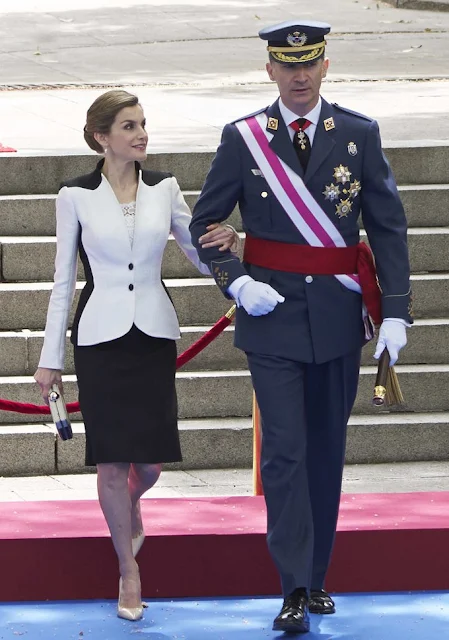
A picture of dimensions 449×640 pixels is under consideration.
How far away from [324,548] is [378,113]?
697cm

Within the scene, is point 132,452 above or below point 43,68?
below

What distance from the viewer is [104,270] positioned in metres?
5.34

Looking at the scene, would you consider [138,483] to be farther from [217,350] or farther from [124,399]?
[217,350]

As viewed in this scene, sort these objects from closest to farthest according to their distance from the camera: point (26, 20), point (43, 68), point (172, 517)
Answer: point (172, 517), point (43, 68), point (26, 20)

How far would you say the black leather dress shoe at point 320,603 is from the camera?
5.32 m

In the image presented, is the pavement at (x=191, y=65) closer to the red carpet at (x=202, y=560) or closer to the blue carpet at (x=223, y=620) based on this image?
the red carpet at (x=202, y=560)

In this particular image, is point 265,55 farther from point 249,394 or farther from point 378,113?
point 249,394

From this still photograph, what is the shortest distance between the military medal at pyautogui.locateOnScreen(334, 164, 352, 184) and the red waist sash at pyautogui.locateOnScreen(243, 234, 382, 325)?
0.22m

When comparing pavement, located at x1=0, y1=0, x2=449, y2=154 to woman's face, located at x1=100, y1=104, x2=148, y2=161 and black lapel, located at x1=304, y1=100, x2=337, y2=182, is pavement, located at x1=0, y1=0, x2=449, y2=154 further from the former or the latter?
black lapel, located at x1=304, y1=100, x2=337, y2=182

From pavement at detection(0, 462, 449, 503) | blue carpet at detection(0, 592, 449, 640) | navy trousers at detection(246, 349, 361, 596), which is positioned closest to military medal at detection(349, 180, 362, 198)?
navy trousers at detection(246, 349, 361, 596)

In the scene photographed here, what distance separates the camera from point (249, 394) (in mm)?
7840

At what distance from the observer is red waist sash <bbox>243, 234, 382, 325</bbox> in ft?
16.9

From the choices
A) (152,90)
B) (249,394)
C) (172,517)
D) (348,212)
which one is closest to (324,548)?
(172,517)

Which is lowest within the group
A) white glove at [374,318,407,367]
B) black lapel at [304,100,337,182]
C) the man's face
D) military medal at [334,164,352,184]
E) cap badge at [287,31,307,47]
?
white glove at [374,318,407,367]
